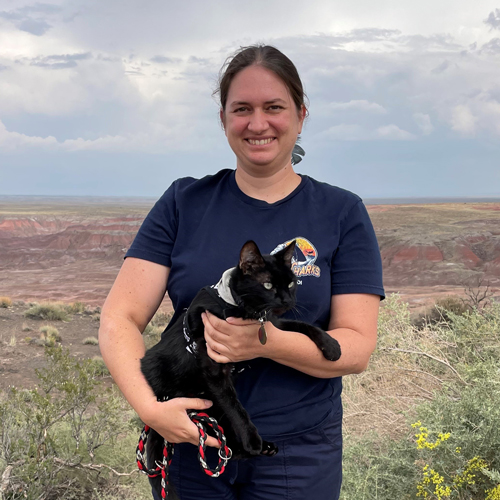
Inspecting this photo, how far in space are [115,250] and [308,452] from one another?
98.8ft

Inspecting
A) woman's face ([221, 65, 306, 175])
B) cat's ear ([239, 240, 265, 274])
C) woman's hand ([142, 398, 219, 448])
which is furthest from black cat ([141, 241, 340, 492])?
woman's face ([221, 65, 306, 175])

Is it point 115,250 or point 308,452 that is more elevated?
point 308,452


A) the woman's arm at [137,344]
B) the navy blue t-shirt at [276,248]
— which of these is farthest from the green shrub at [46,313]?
the navy blue t-shirt at [276,248]

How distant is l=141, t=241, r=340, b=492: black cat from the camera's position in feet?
5.55

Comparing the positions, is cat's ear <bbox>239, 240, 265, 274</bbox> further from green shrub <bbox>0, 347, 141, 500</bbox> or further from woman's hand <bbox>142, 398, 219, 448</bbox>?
green shrub <bbox>0, 347, 141, 500</bbox>

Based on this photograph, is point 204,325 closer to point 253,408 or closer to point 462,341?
point 253,408

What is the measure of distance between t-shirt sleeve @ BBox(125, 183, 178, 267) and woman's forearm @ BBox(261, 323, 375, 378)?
56 centimetres

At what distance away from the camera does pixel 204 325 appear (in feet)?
5.71

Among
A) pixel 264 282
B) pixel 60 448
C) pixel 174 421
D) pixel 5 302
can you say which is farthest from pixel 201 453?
pixel 5 302

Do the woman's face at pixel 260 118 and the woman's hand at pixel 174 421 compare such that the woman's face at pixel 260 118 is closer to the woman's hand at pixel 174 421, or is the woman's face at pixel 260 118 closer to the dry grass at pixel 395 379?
the woman's hand at pixel 174 421

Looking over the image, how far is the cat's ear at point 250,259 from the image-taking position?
1.66m

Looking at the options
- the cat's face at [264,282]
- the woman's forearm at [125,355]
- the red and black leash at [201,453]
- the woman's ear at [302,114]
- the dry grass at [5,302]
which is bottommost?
the dry grass at [5,302]

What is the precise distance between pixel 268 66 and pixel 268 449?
4.90 ft

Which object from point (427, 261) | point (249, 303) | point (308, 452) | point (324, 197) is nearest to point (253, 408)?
point (308, 452)
